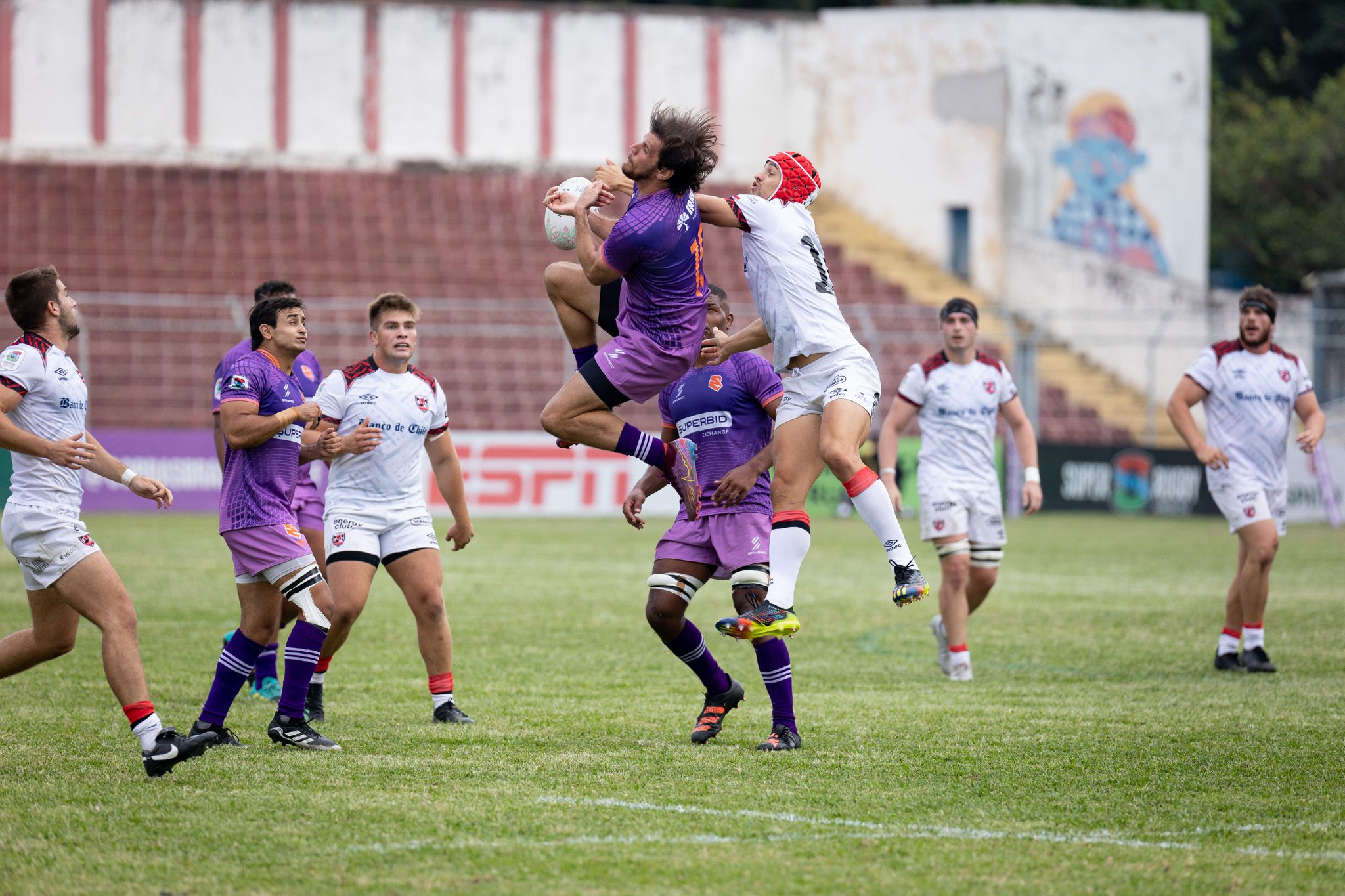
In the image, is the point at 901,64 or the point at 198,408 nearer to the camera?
the point at 198,408

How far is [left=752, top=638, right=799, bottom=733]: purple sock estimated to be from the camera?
7.10 m

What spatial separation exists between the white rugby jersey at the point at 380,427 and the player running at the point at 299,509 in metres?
0.64

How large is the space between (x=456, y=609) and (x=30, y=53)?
81.8ft

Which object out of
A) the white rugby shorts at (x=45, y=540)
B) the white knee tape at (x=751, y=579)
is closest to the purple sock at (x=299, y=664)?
the white rugby shorts at (x=45, y=540)

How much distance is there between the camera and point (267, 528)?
7023mm

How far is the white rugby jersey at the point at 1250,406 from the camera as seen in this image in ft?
34.3

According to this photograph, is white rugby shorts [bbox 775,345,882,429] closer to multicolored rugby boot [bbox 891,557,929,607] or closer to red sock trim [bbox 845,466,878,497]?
red sock trim [bbox 845,466,878,497]

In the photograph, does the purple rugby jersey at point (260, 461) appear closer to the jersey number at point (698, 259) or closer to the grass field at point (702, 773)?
the grass field at point (702, 773)

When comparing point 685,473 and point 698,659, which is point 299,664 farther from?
point 685,473

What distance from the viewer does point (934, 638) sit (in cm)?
1187

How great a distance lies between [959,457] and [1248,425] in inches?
85.0

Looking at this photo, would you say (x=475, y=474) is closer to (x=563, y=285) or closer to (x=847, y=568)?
(x=847, y=568)

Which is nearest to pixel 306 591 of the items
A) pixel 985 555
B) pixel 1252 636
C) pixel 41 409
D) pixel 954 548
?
pixel 41 409

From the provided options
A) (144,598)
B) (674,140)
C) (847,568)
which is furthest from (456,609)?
(674,140)
